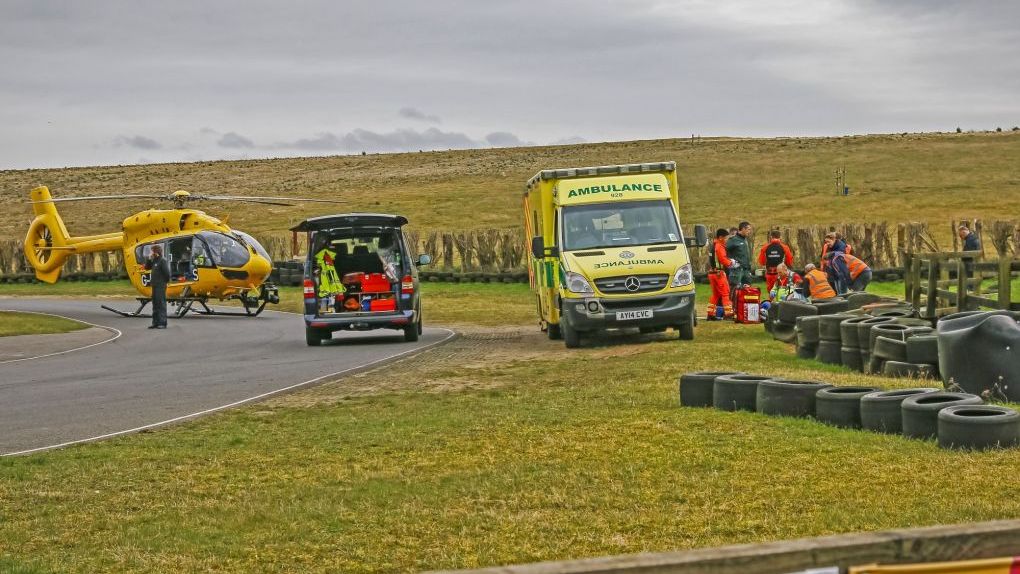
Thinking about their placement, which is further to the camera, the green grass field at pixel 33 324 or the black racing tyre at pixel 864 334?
the green grass field at pixel 33 324

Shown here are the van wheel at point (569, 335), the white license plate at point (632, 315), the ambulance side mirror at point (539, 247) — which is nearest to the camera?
the white license plate at point (632, 315)

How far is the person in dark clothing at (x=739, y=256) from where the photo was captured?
26.2m

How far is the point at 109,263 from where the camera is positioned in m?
57.4

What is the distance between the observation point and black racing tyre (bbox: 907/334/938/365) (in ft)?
49.3

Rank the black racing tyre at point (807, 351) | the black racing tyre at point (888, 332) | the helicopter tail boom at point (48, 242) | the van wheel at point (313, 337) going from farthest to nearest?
the helicopter tail boom at point (48, 242), the van wheel at point (313, 337), the black racing tyre at point (807, 351), the black racing tyre at point (888, 332)

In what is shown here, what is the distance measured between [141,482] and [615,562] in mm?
7018

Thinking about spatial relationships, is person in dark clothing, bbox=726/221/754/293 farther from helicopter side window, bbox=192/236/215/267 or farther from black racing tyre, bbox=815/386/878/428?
helicopter side window, bbox=192/236/215/267

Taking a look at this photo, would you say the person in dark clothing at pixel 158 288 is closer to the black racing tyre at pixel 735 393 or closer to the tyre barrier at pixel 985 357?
the black racing tyre at pixel 735 393

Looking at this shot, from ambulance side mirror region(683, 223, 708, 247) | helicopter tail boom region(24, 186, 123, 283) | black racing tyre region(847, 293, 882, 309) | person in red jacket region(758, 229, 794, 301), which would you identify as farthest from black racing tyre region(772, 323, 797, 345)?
helicopter tail boom region(24, 186, 123, 283)

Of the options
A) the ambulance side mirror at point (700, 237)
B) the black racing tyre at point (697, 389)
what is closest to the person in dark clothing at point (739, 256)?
the ambulance side mirror at point (700, 237)

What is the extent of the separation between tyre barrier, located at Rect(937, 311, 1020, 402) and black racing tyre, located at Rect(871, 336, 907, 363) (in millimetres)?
1833

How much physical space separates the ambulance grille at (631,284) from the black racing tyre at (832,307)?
101 inches

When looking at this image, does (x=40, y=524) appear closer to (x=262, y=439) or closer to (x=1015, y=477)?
(x=262, y=439)

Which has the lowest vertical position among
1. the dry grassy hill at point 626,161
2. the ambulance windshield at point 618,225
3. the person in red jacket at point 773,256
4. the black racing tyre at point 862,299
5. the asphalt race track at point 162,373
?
the asphalt race track at point 162,373
